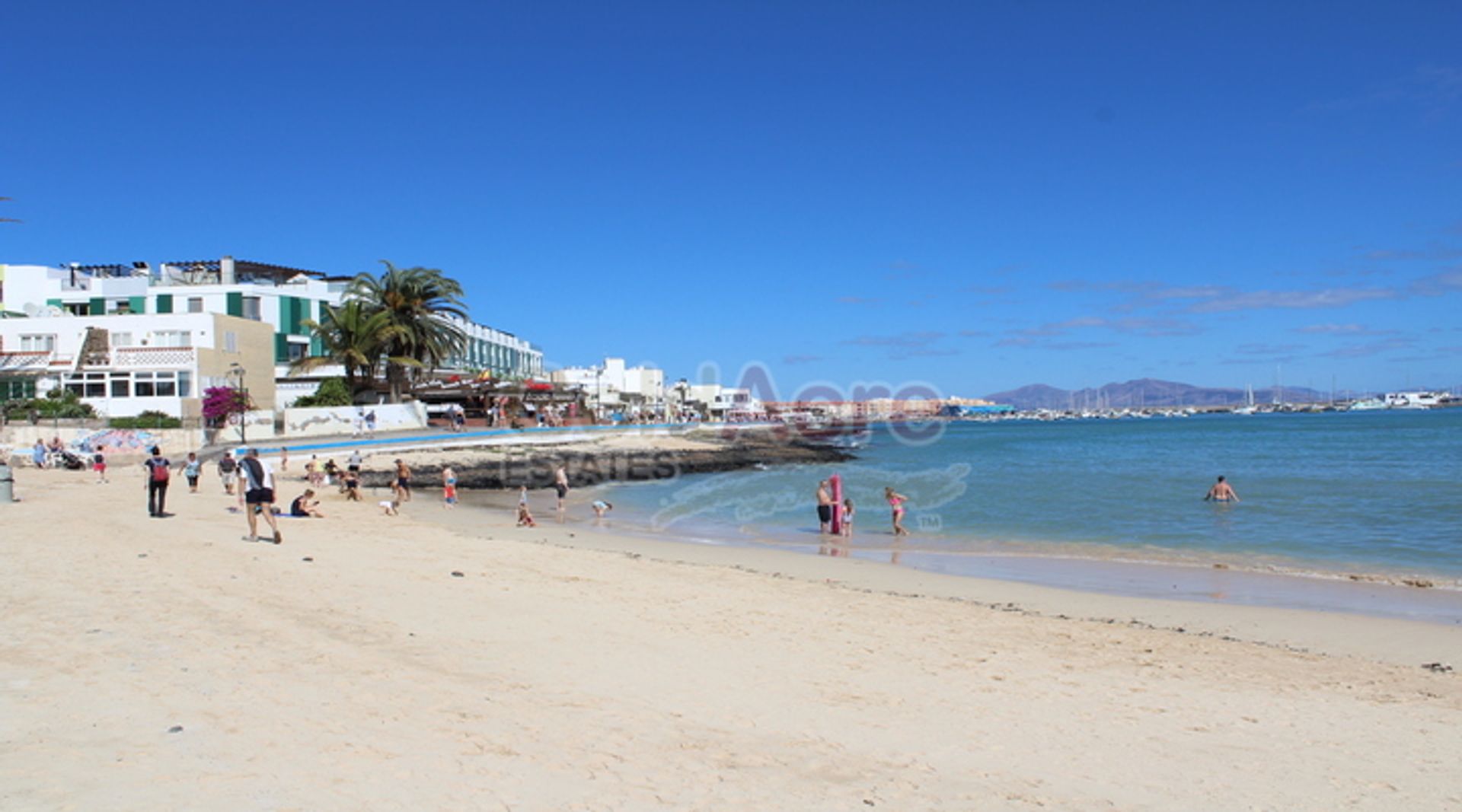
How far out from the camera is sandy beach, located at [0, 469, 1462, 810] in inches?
194

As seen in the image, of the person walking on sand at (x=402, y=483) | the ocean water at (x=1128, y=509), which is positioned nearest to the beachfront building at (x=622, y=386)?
the ocean water at (x=1128, y=509)

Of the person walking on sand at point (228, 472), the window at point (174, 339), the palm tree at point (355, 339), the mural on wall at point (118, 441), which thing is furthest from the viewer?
the palm tree at point (355, 339)

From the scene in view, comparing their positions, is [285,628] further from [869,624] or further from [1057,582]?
[1057,582]

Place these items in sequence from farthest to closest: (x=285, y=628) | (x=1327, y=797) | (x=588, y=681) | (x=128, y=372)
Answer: (x=128, y=372) → (x=285, y=628) → (x=588, y=681) → (x=1327, y=797)

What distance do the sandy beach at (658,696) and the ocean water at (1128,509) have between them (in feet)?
23.2

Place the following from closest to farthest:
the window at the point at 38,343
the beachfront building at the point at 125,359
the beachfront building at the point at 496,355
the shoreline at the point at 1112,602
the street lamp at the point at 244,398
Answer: the shoreline at the point at 1112,602, the street lamp at the point at 244,398, the beachfront building at the point at 125,359, the window at the point at 38,343, the beachfront building at the point at 496,355

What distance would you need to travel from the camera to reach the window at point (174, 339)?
43.3m

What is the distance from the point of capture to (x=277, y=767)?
4766mm

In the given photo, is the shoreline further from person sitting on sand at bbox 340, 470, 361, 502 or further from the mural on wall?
the mural on wall

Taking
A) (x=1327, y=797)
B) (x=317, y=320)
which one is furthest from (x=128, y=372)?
(x=1327, y=797)

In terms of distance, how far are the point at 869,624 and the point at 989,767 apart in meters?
4.45

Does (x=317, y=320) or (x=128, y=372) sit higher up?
(x=317, y=320)

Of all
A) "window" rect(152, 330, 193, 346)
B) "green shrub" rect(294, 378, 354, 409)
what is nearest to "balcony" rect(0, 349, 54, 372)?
"window" rect(152, 330, 193, 346)

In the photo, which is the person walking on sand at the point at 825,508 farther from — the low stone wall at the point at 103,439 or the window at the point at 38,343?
the window at the point at 38,343
